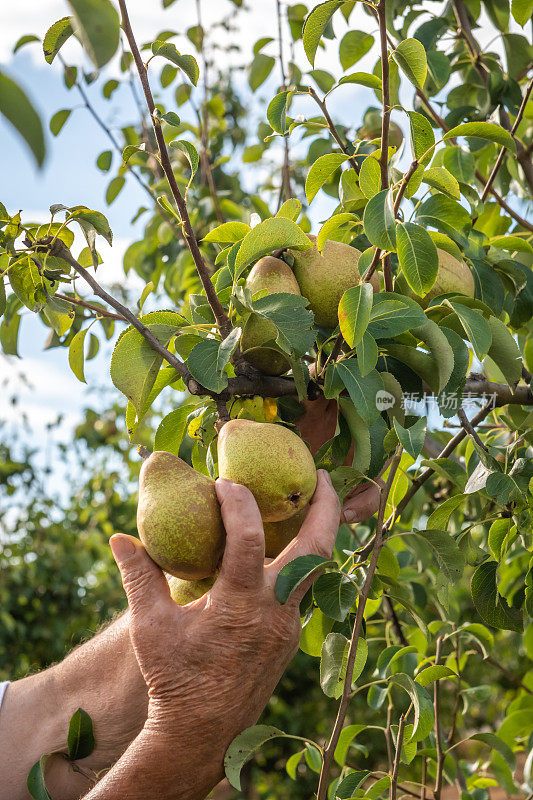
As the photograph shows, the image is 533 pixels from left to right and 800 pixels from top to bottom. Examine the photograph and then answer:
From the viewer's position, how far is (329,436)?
131 cm

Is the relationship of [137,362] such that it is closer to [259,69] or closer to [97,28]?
[97,28]

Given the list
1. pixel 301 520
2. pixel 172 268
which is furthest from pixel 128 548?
pixel 172 268

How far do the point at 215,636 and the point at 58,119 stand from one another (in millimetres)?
1398

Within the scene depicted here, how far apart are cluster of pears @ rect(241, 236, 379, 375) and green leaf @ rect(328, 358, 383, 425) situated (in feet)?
0.40

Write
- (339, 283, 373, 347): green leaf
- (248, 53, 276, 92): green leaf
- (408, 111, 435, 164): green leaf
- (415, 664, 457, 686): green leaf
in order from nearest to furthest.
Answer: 1. (339, 283, 373, 347): green leaf
2. (408, 111, 435, 164): green leaf
3. (415, 664, 457, 686): green leaf
4. (248, 53, 276, 92): green leaf

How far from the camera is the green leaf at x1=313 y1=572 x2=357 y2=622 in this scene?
1.03 meters

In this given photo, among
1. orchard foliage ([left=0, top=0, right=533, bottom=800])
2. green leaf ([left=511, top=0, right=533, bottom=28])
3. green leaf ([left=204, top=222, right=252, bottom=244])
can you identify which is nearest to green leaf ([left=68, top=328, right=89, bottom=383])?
orchard foliage ([left=0, top=0, right=533, bottom=800])

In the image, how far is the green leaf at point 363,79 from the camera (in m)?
1.15

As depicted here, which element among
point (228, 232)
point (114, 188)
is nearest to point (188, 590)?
point (228, 232)

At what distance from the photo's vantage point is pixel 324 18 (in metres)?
1.04

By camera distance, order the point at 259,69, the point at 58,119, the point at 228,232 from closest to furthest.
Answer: the point at 228,232, the point at 58,119, the point at 259,69

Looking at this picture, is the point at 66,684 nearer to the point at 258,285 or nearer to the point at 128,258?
the point at 258,285

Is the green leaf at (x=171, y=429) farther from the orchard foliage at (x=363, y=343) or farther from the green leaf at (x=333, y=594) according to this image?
the green leaf at (x=333, y=594)

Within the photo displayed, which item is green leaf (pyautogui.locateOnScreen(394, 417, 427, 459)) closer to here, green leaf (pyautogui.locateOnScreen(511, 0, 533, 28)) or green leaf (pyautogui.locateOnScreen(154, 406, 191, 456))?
green leaf (pyautogui.locateOnScreen(154, 406, 191, 456))
